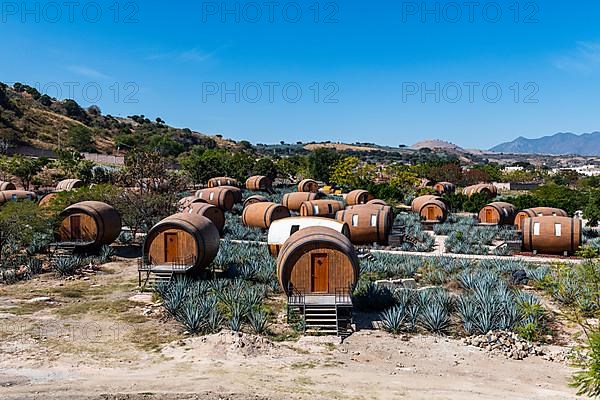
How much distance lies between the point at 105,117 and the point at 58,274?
359ft

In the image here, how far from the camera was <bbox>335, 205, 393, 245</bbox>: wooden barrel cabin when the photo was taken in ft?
94.8

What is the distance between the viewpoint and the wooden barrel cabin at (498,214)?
37438 millimetres

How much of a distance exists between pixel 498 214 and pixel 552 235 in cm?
1145

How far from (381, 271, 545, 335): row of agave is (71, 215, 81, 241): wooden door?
15.2 metres

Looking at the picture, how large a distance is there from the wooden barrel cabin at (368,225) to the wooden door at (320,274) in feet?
43.4

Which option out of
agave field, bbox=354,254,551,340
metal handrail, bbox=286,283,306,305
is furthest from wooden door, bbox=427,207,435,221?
metal handrail, bbox=286,283,306,305

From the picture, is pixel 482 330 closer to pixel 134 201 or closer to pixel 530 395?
pixel 530 395

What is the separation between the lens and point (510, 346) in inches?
507

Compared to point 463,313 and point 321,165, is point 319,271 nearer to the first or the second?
point 463,313

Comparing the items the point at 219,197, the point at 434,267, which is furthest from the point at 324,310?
the point at 219,197

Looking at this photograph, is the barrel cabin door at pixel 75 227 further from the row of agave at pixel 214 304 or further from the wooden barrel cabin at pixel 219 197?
the wooden barrel cabin at pixel 219 197

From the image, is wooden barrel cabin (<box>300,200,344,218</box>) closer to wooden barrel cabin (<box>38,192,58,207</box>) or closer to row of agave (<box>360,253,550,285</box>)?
row of agave (<box>360,253,550,285</box>)

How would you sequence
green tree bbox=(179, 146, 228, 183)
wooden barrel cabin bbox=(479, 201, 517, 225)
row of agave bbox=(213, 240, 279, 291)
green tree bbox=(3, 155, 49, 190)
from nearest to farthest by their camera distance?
row of agave bbox=(213, 240, 279, 291) < wooden barrel cabin bbox=(479, 201, 517, 225) < green tree bbox=(3, 155, 49, 190) < green tree bbox=(179, 146, 228, 183)

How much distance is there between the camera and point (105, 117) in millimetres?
121562
